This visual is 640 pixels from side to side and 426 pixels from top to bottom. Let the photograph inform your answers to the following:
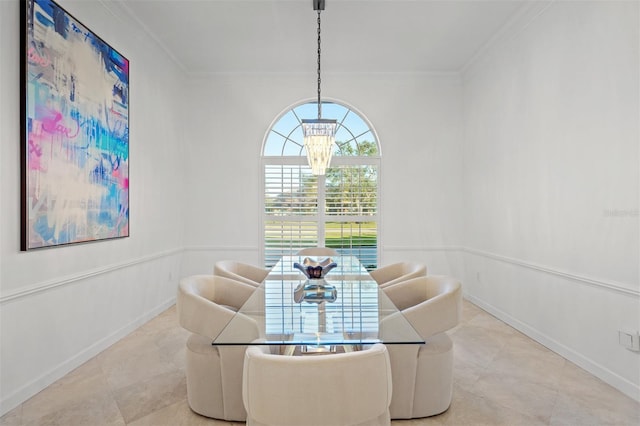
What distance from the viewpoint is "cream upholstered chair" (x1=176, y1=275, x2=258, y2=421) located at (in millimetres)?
2125

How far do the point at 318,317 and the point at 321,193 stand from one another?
3.82 metres

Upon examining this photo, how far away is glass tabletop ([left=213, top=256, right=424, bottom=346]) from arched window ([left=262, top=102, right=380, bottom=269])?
2.78 metres

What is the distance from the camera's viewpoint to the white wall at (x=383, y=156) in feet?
18.2

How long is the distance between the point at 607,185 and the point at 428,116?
307cm

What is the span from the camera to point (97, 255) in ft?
11.1

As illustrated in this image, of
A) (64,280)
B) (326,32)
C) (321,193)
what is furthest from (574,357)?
(64,280)

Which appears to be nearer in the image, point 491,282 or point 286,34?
point 286,34

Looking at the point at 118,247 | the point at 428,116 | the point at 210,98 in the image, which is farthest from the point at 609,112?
the point at 210,98

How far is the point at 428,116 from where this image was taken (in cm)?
561

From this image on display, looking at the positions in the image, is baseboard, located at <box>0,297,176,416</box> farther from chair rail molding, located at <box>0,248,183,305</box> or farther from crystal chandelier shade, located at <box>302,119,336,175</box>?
crystal chandelier shade, located at <box>302,119,336,175</box>

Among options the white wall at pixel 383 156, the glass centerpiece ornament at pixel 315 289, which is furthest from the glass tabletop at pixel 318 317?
the white wall at pixel 383 156

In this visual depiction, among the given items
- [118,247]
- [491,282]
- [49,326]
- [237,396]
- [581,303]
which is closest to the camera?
[237,396]

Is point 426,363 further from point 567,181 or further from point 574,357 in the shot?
point 567,181

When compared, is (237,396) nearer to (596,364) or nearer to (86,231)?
(86,231)
